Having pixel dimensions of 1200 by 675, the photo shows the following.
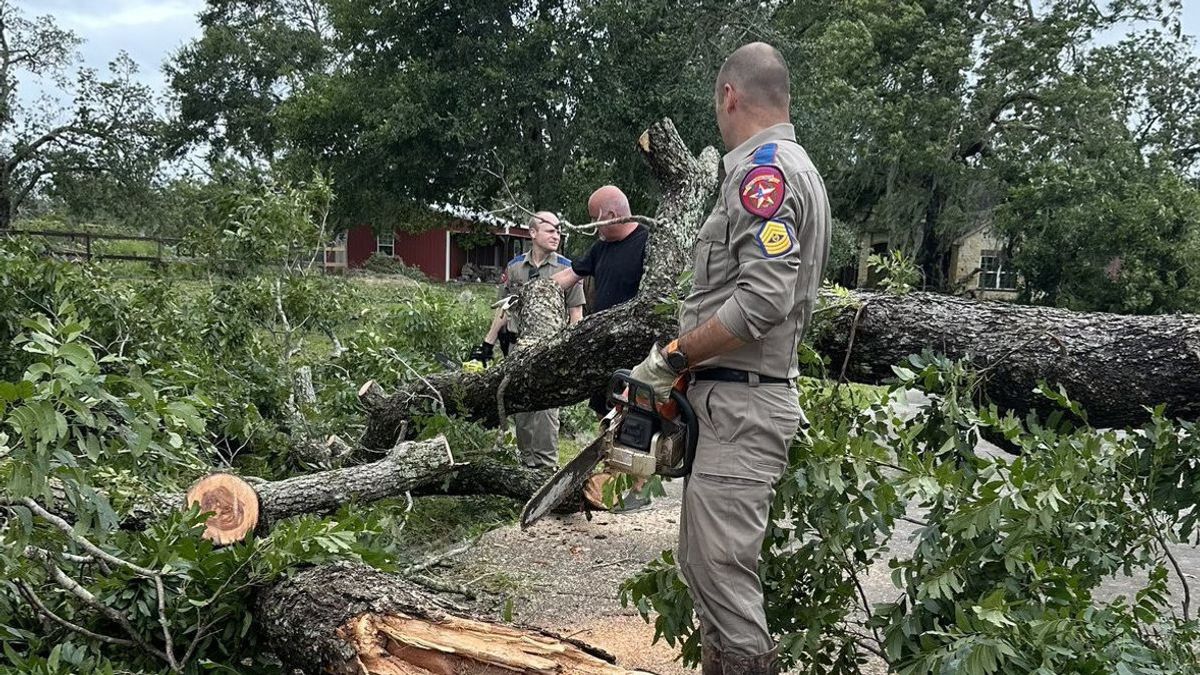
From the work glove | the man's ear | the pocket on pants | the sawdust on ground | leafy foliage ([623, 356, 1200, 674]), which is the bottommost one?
the sawdust on ground

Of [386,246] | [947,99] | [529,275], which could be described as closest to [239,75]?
[386,246]

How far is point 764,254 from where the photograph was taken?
7.54ft

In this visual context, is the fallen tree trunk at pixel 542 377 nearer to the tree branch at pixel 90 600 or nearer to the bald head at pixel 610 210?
the bald head at pixel 610 210

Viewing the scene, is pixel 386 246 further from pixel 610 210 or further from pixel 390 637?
pixel 390 637

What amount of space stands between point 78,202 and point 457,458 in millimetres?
28158

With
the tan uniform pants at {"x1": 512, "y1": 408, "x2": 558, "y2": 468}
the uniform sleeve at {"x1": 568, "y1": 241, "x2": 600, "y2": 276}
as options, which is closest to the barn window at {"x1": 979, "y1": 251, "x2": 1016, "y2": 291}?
the tan uniform pants at {"x1": 512, "y1": 408, "x2": 558, "y2": 468}

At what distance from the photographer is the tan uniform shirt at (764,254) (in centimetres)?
230

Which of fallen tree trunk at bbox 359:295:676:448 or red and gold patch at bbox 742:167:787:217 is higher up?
red and gold patch at bbox 742:167:787:217

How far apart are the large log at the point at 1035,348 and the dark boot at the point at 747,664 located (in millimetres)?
986

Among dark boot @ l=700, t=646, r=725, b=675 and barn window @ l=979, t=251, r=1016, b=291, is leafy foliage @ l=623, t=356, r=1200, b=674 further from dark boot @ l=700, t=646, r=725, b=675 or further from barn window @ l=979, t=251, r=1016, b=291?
barn window @ l=979, t=251, r=1016, b=291

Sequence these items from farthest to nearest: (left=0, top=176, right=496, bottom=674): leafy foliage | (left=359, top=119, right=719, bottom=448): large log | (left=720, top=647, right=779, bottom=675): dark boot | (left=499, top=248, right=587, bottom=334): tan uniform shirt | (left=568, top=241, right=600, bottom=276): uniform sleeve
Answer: (left=499, top=248, right=587, bottom=334): tan uniform shirt < (left=568, top=241, right=600, bottom=276): uniform sleeve < (left=359, top=119, right=719, bottom=448): large log < (left=720, top=647, right=779, bottom=675): dark boot < (left=0, top=176, right=496, bottom=674): leafy foliage

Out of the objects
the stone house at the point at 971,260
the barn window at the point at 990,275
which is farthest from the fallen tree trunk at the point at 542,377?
the barn window at the point at 990,275

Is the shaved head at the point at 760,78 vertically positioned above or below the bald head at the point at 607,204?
→ above

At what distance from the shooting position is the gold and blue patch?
2293 mm
